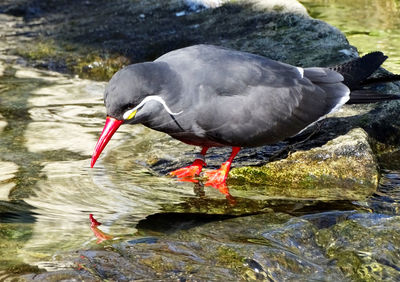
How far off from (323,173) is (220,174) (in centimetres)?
74

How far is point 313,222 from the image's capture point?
4184 millimetres

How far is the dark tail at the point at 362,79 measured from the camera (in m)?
5.36

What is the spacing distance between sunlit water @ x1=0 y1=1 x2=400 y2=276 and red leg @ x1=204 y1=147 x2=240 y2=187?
9 cm

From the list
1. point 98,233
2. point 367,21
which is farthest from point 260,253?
point 367,21

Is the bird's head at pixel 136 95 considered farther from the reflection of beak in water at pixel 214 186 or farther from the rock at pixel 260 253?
the rock at pixel 260 253

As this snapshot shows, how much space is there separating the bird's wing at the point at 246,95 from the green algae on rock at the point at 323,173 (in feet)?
0.72

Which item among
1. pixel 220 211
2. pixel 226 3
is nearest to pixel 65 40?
pixel 226 3

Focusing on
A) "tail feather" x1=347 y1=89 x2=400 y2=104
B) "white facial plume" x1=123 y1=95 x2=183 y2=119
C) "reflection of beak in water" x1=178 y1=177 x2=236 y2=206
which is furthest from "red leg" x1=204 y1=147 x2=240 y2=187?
"tail feather" x1=347 y1=89 x2=400 y2=104

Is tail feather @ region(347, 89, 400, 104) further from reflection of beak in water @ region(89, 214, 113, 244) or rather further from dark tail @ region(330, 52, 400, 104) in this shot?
reflection of beak in water @ region(89, 214, 113, 244)

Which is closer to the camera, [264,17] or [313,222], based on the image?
[313,222]

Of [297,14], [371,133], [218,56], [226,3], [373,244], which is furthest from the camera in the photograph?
[226,3]

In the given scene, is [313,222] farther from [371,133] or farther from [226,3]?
[226,3]

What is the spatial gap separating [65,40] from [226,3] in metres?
1.88

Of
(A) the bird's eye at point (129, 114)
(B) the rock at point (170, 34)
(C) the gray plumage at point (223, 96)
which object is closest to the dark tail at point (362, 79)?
(C) the gray plumage at point (223, 96)
